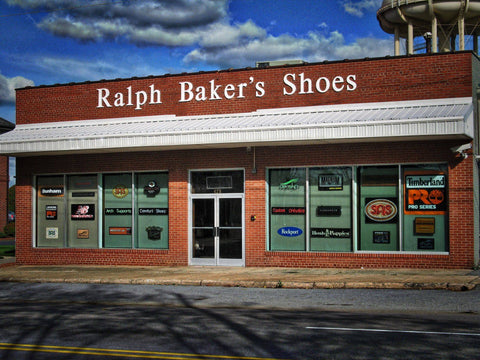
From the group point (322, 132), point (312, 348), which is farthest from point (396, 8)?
→ point (312, 348)

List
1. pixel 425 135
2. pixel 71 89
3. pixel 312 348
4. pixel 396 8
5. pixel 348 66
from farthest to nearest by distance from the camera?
pixel 396 8
pixel 71 89
pixel 348 66
pixel 425 135
pixel 312 348

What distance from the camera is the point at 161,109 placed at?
20.0m

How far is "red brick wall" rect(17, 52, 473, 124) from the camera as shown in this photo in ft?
55.3

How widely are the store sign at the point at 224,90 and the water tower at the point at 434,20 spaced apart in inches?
564

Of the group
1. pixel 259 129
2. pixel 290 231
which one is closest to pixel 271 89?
pixel 259 129

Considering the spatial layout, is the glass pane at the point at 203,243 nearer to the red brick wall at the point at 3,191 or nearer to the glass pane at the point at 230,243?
the glass pane at the point at 230,243

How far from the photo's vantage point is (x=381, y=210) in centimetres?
1717

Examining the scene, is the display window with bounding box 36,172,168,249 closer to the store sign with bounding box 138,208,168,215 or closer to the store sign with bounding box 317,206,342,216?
the store sign with bounding box 138,208,168,215

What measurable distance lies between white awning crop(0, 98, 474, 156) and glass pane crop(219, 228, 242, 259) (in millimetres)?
2748

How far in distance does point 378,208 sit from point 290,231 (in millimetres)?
2723

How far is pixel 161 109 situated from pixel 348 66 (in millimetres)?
6286

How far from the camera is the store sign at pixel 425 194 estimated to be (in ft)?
54.6

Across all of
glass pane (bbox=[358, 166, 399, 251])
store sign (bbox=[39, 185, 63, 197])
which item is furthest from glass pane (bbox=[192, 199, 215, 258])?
store sign (bbox=[39, 185, 63, 197])

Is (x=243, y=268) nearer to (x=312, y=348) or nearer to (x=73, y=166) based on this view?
(x=73, y=166)
